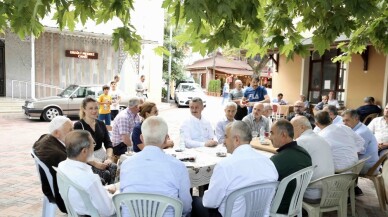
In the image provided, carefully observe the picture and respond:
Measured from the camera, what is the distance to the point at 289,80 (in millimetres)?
13836

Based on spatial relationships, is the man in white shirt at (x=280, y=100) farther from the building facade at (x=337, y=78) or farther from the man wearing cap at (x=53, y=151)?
the man wearing cap at (x=53, y=151)

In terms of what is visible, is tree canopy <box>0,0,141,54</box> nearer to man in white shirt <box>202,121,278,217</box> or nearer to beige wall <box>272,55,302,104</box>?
man in white shirt <box>202,121,278,217</box>

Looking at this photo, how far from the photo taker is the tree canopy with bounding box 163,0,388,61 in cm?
304

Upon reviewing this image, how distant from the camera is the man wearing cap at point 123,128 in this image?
547 cm

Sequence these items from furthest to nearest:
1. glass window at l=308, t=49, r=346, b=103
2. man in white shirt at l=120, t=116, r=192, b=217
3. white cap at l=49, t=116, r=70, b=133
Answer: glass window at l=308, t=49, r=346, b=103
white cap at l=49, t=116, r=70, b=133
man in white shirt at l=120, t=116, r=192, b=217

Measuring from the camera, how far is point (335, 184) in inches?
145

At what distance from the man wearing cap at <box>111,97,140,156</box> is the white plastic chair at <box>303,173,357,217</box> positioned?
9.38 feet

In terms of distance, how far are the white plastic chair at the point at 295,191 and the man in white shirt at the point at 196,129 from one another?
2.12m

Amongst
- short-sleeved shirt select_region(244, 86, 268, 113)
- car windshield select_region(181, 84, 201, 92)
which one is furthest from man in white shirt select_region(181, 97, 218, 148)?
car windshield select_region(181, 84, 201, 92)

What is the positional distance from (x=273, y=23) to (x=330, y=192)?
1.93 m

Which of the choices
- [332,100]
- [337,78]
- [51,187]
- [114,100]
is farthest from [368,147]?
[114,100]

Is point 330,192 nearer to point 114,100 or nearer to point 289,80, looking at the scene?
point 114,100

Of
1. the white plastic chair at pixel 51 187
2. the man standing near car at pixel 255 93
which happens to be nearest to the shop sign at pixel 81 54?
the man standing near car at pixel 255 93

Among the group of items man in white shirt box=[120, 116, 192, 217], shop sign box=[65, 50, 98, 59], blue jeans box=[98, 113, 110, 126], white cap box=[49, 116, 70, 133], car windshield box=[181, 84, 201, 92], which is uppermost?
shop sign box=[65, 50, 98, 59]
